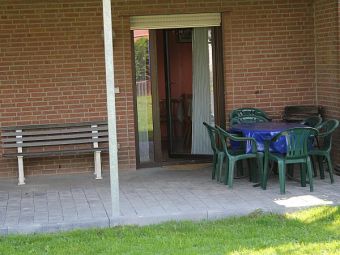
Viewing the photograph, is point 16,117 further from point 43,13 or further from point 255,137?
point 255,137

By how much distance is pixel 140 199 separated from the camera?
330 inches

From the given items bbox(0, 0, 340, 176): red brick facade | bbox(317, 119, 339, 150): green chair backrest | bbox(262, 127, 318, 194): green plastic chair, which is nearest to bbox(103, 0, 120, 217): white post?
bbox(262, 127, 318, 194): green plastic chair

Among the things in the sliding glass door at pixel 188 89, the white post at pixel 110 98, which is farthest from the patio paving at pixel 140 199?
the sliding glass door at pixel 188 89

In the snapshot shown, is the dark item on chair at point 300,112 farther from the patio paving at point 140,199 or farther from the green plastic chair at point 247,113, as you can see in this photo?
the patio paving at point 140,199

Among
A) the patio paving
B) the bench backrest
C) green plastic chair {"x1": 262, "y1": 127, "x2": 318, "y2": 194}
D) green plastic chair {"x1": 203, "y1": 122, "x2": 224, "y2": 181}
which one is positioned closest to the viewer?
the patio paving

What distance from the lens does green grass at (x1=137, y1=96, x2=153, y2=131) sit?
11.0 m

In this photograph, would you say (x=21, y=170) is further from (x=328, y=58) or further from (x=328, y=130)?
(x=328, y=58)

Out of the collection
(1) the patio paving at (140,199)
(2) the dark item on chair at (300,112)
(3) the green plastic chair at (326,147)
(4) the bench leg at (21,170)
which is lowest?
(1) the patio paving at (140,199)

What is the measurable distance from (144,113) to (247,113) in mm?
1694

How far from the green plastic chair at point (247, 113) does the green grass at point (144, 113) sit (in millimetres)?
1381

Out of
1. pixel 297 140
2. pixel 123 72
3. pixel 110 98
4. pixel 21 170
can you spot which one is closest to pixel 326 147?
pixel 297 140

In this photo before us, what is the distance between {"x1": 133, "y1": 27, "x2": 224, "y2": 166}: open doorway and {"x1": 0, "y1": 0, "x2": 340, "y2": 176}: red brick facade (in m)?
0.39

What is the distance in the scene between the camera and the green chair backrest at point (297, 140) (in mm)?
8461

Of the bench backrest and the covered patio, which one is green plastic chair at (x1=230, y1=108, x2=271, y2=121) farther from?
the bench backrest
